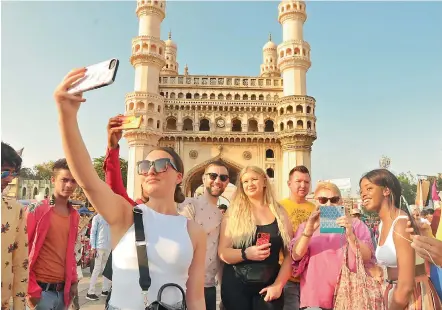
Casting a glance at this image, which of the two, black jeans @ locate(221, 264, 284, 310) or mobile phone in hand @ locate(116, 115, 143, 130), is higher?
mobile phone in hand @ locate(116, 115, 143, 130)

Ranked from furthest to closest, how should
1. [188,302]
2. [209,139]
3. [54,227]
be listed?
[209,139]
[54,227]
[188,302]

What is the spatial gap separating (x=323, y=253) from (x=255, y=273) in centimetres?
69

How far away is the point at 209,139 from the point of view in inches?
1264

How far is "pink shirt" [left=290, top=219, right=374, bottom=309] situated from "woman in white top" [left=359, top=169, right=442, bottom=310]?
18.5 inches

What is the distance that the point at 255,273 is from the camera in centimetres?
350

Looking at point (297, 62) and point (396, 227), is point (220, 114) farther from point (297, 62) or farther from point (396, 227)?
point (396, 227)

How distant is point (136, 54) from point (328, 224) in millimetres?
29199

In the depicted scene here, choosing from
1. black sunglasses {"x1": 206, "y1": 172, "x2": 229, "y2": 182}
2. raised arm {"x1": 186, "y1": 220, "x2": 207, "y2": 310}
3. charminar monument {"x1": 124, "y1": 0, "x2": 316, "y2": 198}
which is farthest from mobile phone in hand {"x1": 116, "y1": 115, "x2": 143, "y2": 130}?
charminar monument {"x1": 124, "y1": 0, "x2": 316, "y2": 198}

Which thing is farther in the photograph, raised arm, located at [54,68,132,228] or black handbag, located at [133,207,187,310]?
black handbag, located at [133,207,187,310]

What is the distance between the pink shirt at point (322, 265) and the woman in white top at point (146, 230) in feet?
5.30

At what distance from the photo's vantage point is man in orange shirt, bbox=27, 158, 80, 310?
11.2ft

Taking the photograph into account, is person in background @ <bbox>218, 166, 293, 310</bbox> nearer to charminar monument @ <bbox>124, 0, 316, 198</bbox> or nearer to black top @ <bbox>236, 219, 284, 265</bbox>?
black top @ <bbox>236, 219, 284, 265</bbox>

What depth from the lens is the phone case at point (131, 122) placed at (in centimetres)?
193

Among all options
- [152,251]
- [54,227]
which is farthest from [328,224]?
[54,227]
